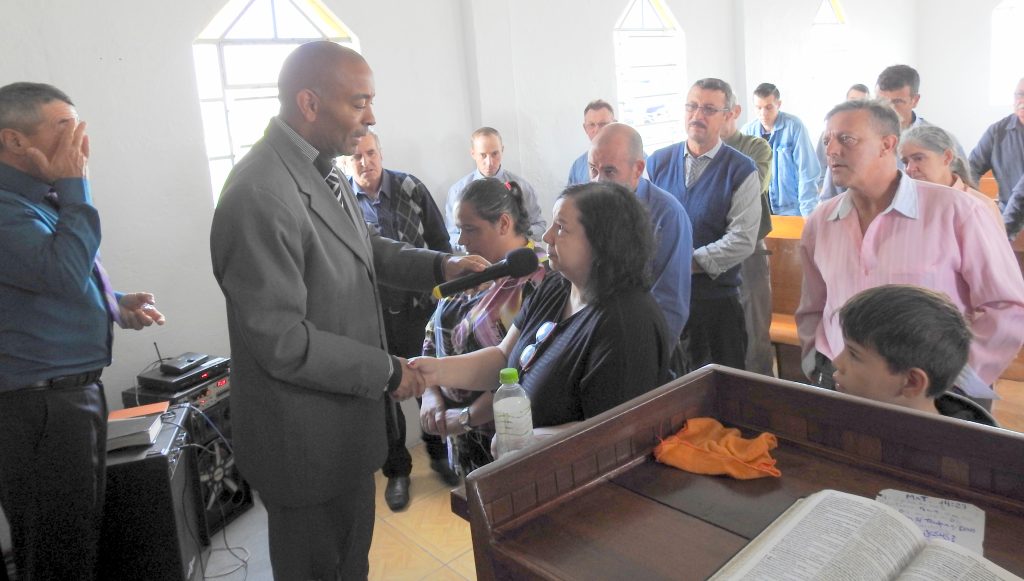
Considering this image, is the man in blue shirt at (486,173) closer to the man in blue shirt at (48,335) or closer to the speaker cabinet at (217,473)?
the speaker cabinet at (217,473)

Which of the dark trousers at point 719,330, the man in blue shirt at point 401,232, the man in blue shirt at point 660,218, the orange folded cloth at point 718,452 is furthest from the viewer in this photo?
the man in blue shirt at point 401,232

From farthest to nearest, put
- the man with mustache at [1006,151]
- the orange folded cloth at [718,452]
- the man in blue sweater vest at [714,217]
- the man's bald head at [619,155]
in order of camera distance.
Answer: the man with mustache at [1006,151], the man in blue sweater vest at [714,217], the man's bald head at [619,155], the orange folded cloth at [718,452]

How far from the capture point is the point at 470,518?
914 millimetres

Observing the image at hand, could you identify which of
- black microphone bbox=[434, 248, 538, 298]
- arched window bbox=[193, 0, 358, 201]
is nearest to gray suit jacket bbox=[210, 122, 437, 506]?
black microphone bbox=[434, 248, 538, 298]

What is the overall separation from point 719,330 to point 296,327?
2.27 metres

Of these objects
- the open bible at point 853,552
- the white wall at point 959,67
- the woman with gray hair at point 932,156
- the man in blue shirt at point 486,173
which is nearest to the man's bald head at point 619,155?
the woman with gray hair at point 932,156

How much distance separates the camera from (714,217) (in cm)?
333

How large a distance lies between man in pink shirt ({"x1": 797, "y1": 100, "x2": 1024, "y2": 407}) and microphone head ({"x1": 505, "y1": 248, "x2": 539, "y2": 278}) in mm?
865

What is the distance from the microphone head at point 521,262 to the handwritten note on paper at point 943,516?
110 cm

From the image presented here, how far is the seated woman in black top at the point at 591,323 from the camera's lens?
1695mm

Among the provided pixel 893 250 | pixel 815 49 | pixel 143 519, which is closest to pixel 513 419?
pixel 893 250

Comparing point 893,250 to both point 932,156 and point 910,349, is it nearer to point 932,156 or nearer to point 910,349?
point 910,349

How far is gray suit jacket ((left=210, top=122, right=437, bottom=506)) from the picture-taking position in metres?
1.56

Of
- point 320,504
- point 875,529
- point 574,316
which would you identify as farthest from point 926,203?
point 320,504
